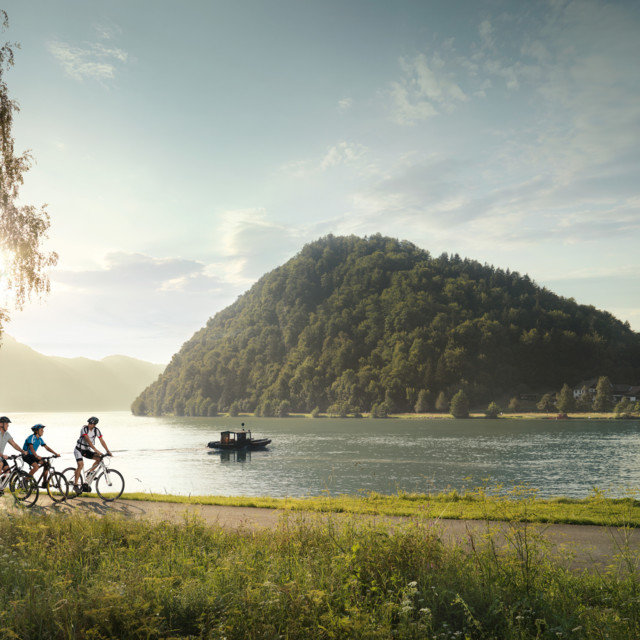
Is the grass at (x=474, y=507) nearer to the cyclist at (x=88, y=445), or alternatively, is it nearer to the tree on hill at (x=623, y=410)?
the cyclist at (x=88, y=445)

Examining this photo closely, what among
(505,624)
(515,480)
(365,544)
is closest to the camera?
(505,624)

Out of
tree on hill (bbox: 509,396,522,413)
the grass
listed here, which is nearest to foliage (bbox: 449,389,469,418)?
tree on hill (bbox: 509,396,522,413)

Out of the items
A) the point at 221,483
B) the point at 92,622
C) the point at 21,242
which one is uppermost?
the point at 21,242

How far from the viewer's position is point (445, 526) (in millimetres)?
8656

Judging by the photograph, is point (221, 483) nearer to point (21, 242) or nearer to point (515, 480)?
point (515, 480)

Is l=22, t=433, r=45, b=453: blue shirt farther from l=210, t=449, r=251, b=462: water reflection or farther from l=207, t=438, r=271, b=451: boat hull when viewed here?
l=207, t=438, r=271, b=451: boat hull

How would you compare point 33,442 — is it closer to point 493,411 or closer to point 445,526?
point 445,526

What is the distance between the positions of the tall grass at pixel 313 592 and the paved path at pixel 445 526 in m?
0.52

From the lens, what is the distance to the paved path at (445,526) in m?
8.25

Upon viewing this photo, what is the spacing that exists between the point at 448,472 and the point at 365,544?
39.1 m

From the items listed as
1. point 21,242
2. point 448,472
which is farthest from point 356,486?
point 21,242

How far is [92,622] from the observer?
5.57 meters

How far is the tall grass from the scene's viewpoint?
528cm

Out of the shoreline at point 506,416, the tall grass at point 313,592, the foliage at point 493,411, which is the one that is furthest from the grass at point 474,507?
the foliage at point 493,411
